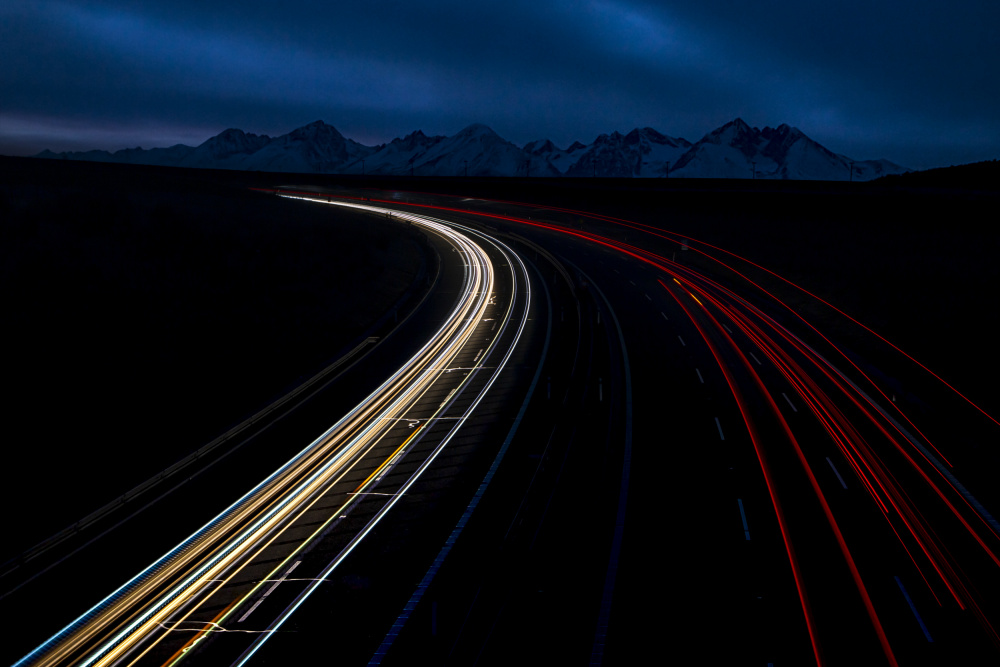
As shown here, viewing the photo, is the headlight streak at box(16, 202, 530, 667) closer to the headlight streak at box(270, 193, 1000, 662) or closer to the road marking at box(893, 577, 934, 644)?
the road marking at box(893, 577, 934, 644)

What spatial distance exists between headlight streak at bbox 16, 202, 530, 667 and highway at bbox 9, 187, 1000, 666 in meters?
0.06

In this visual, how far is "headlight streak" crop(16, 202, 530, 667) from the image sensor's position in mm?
11109

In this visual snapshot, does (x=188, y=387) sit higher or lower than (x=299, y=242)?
lower

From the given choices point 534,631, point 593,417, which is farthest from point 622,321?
point 534,631

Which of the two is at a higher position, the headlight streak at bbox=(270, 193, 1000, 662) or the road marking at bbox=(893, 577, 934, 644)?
A: the headlight streak at bbox=(270, 193, 1000, 662)

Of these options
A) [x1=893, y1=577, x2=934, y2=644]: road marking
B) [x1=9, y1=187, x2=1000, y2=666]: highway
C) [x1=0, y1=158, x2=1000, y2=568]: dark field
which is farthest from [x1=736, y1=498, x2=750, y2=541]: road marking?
[x1=0, y1=158, x2=1000, y2=568]: dark field

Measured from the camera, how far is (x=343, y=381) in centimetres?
2486

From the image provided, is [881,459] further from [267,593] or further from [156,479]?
[156,479]

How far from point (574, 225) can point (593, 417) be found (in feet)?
168

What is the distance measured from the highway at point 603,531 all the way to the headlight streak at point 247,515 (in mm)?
56

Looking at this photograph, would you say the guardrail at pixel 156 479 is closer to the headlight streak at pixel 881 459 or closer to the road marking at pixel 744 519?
the road marking at pixel 744 519

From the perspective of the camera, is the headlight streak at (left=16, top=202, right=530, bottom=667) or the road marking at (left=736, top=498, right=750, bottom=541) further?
the road marking at (left=736, top=498, right=750, bottom=541)

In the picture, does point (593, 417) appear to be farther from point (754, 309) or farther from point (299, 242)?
point (299, 242)

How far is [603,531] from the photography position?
1513 centimetres
